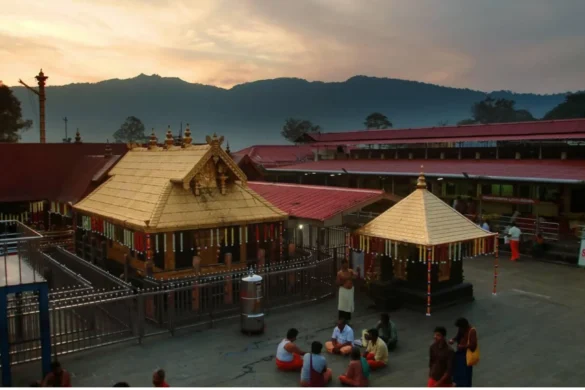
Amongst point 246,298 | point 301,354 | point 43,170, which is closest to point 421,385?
point 301,354

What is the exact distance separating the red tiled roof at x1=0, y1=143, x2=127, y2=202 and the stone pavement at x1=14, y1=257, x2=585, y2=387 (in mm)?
12314

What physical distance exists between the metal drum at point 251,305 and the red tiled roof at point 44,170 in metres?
12.1

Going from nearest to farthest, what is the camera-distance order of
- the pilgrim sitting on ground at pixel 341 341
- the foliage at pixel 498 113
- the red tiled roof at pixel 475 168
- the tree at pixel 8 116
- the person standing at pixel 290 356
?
the person standing at pixel 290 356, the pilgrim sitting on ground at pixel 341 341, the red tiled roof at pixel 475 168, the tree at pixel 8 116, the foliage at pixel 498 113

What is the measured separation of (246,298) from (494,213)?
67.8ft

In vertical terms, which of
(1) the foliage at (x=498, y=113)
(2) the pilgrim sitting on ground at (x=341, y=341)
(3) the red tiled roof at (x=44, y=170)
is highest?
(1) the foliage at (x=498, y=113)

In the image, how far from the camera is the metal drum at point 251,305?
511 inches

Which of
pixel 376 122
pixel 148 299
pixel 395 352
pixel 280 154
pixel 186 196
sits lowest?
pixel 395 352

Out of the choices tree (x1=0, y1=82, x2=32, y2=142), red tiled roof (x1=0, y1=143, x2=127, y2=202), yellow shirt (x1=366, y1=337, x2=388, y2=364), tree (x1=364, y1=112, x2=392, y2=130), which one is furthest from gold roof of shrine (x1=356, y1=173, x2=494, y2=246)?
tree (x1=364, y1=112, x2=392, y2=130)

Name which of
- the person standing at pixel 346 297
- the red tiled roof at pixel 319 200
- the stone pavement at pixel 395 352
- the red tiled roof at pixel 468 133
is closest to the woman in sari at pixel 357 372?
the stone pavement at pixel 395 352

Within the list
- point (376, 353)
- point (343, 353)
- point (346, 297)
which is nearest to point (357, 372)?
point (376, 353)

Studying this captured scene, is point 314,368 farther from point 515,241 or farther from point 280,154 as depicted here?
point 280,154

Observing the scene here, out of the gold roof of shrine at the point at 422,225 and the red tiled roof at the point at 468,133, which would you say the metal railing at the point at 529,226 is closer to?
the red tiled roof at the point at 468,133

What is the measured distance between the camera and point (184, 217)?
1556 centimetres

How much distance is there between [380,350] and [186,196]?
8.13m
